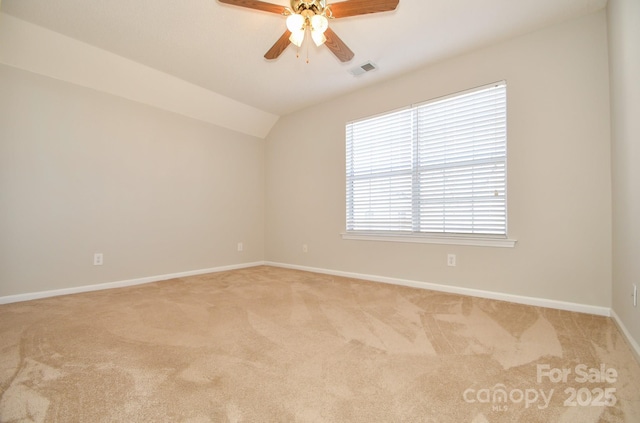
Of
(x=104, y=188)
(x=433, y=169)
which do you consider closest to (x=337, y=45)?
(x=433, y=169)

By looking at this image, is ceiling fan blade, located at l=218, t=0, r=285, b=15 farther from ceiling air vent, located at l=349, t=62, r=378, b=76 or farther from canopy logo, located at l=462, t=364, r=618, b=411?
canopy logo, located at l=462, t=364, r=618, b=411

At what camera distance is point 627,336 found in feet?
5.49

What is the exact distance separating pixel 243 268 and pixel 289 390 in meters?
3.34

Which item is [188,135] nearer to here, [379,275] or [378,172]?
[378,172]

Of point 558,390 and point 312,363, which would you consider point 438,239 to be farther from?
point 312,363

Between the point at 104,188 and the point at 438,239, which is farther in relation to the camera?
the point at 104,188

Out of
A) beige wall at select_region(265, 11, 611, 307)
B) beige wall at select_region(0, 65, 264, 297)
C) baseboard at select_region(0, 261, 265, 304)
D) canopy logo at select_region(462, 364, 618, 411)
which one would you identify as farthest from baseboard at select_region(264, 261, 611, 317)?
beige wall at select_region(0, 65, 264, 297)

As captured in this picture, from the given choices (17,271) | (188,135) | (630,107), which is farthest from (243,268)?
(630,107)

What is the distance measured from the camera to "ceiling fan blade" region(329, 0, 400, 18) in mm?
1709

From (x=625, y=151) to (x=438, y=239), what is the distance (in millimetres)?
1534

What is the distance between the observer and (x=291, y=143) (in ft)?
14.5

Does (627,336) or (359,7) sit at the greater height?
(359,7)

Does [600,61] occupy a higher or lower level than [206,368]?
higher

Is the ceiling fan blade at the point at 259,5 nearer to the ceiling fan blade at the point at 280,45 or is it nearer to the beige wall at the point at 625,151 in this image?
the ceiling fan blade at the point at 280,45
